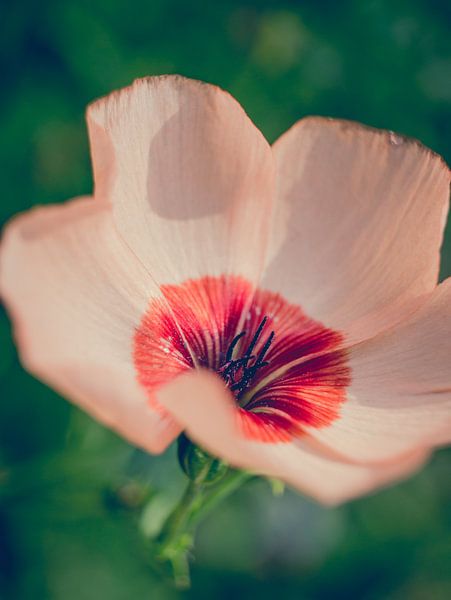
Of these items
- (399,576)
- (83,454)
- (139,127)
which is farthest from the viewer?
(399,576)

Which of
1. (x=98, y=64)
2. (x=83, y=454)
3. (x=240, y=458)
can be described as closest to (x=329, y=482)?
(x=240, y=458)

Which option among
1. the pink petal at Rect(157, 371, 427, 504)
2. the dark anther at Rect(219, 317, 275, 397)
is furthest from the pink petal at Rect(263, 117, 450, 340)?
the pink petal at Rect(157, 371, 427, 504)

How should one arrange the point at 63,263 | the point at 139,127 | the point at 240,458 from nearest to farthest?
the point at 240,458
the point at 63,263
the point at 139,127

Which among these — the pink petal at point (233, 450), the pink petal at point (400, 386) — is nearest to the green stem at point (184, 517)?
the pink petal at point (400, 386)

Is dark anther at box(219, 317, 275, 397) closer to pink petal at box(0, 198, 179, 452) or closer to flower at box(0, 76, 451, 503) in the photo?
flower at box(0, 76, 451, 503)

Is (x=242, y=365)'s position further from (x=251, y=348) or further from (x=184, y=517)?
(x=184, y=517)

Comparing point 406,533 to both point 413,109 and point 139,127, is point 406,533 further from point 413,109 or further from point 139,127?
point 139,127

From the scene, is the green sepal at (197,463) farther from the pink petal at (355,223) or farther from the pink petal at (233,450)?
the pink petal at (355,223)
